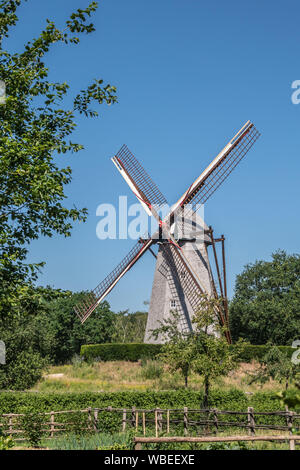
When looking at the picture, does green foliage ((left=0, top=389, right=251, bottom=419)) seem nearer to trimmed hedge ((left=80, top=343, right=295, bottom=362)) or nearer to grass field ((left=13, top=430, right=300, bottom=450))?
grass field ((left=13, top=430, right=300, bottom=450))

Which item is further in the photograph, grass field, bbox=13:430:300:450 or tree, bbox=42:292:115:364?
tree, bbox=42:292:115:364

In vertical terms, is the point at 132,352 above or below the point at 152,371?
above

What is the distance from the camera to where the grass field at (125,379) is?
91.1 feet

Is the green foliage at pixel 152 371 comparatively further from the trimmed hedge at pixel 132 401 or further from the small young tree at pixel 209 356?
the small young tree at pixel 209 356

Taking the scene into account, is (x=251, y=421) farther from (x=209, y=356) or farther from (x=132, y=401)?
(x=132, y=401)

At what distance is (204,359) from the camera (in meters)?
20.3

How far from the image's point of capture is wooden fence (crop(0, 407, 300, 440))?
59.2 ft

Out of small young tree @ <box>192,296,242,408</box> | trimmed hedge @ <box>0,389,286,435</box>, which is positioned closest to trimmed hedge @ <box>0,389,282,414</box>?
trimmed hedge @ <box>0,389,286,435</box>

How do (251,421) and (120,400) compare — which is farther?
(120,400)

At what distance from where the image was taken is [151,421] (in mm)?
19156

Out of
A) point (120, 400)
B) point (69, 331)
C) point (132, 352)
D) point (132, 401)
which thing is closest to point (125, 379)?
point (132, 352)

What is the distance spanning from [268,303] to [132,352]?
17.2 meters

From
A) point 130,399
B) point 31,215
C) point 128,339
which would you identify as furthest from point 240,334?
point 31,215
